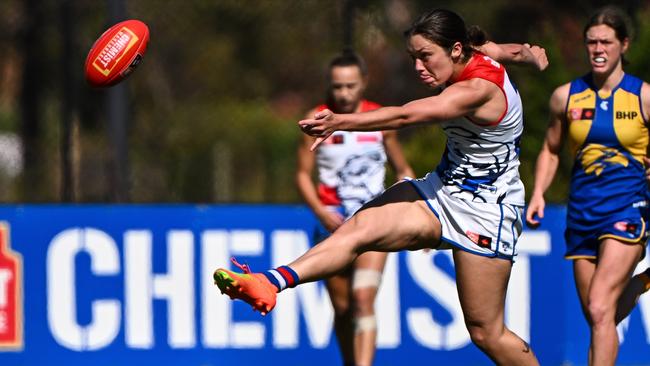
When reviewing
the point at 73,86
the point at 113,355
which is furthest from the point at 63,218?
the point at 73,86

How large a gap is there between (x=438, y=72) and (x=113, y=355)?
144 inches

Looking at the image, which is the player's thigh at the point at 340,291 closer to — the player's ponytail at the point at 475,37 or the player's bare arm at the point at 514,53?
the player's bare arm at the point at 514,53

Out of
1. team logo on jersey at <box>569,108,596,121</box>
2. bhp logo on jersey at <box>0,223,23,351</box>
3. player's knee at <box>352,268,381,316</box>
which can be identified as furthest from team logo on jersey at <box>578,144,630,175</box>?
bhp logo on jersey at <box>0,223,23,351</box>

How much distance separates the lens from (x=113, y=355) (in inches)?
304

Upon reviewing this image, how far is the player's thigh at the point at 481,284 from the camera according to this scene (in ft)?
17.3

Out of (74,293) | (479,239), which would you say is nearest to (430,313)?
(74,293)

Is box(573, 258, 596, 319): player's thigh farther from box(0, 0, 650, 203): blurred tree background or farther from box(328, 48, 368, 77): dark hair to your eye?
box(0, 0, 650, 203): blurred tree background

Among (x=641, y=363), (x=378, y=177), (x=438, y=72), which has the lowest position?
(x=641, y=363)

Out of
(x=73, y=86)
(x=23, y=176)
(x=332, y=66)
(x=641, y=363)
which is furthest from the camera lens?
(x=23, y=176)

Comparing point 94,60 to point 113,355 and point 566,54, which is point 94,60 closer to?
point 113,355

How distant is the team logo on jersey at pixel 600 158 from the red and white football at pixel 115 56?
2388 mm

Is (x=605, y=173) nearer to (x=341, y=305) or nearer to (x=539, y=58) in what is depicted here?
(x=539, y=58)

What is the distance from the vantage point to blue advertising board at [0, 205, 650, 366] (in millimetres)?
7746

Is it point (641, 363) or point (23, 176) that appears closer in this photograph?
point (641, 363)
